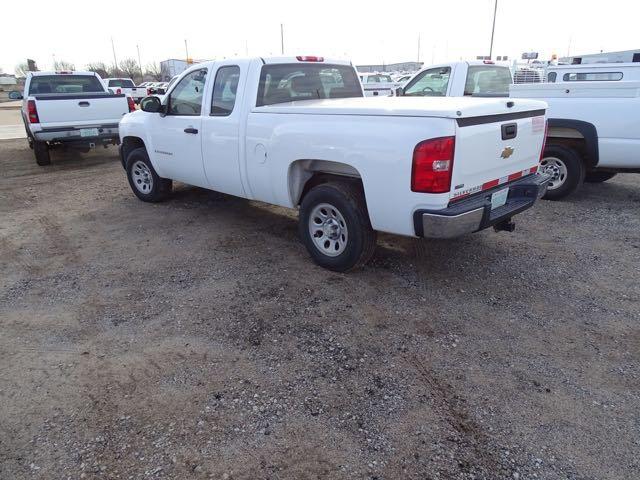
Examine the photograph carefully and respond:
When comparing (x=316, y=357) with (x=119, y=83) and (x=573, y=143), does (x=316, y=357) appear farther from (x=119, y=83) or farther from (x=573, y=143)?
(x=119, y=83)

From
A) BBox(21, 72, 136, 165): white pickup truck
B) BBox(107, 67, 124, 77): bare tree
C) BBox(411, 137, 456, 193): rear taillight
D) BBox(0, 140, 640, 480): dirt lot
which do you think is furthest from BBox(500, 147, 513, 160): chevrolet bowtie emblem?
BBox(107, 67, 124, 77): bare tree

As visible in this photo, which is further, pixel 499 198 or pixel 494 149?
pixel 499 198

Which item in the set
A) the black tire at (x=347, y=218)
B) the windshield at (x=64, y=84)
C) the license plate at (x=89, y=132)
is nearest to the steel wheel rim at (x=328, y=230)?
the black tire at (x=347, y=218)

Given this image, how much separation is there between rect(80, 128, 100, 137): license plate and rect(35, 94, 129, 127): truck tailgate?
159mm

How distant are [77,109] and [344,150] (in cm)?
789

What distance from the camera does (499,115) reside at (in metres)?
3.89

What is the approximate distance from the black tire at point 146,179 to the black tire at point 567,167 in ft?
17.8

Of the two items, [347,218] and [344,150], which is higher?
[344,150]

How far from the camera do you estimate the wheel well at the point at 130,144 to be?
277 inches

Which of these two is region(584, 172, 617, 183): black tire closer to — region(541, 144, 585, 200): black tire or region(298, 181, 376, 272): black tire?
region(541, 144, 585, 200): black tire

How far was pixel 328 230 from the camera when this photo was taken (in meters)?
4.60

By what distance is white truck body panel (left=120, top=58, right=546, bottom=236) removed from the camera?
361 cm

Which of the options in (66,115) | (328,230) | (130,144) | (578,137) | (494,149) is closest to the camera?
(494,149)

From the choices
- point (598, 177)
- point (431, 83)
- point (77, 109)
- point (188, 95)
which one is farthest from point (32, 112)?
point (598, 177)
